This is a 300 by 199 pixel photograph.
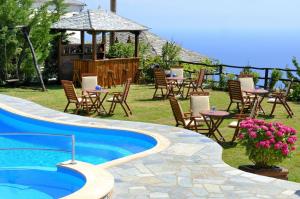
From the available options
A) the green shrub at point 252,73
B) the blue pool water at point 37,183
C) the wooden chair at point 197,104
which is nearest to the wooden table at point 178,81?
the green shrub at point 252,73

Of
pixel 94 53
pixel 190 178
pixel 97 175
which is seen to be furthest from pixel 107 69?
pixel 97 175

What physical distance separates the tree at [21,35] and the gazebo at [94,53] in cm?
73

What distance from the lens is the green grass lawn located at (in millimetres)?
10273

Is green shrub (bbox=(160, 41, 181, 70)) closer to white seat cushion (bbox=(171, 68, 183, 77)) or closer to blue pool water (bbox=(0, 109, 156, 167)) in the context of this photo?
white seat cushion (bbox=(171, 68, 183, 77))

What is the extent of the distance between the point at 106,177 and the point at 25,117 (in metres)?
6.80

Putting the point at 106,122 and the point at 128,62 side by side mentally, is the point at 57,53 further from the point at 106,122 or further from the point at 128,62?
the point at 106,122

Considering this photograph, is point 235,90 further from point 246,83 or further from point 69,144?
point 69,144

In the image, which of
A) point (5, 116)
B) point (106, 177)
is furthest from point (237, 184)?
point (5, 116)

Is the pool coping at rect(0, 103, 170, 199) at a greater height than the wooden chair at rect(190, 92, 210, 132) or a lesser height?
lesser

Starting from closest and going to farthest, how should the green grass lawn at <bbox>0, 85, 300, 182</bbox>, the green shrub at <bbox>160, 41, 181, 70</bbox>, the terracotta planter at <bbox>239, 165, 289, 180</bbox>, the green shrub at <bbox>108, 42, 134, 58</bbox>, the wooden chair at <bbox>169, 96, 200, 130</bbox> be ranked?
1. the terracotta planter at <bbox>239, 165, 289, 180</bbox>
2. the green grass lawn at <bbox>0, 85, 300, 182</bbox>
3. the wooden chair at <bbox>169, 96, 200, 130</bbox>
4. the green shrub at <bbox>108, 42, 134, 58</bbox>
5. the green shrub at <bbox>160, 41, 181, 70</bbox>

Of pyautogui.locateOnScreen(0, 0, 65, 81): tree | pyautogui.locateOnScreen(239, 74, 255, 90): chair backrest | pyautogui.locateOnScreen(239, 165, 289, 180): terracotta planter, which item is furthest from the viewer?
pyautogui.locateOnScreen(0, 0, 65, 81): tree

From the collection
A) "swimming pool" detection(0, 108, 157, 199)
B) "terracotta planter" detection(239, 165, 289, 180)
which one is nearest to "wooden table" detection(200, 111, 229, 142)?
"swimming pool" detection(0, 108, 157, 199)

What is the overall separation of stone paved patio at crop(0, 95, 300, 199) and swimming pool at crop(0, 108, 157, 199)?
807 millimetres

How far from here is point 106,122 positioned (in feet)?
43.0
